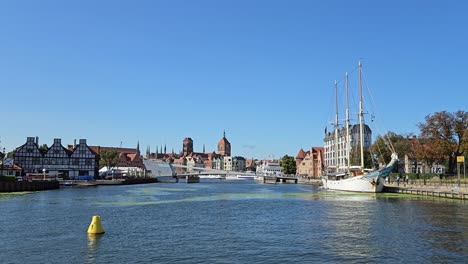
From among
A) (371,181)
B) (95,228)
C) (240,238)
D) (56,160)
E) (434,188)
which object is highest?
(56,160)

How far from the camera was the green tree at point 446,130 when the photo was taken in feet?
286

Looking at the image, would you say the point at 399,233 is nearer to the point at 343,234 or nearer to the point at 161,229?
the point at 343,234

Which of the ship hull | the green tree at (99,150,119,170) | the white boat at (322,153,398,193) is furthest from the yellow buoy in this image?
the green tree at (99,150,119,170)

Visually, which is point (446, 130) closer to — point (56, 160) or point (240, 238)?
point (240, 238)

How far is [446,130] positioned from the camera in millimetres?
88375

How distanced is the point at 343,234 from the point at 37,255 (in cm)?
2159

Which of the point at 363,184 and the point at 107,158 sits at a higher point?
the point at 107,158

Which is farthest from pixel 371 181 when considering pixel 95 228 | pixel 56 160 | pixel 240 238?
pixel 56 160

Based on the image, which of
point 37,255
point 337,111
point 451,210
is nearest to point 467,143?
point 451,210

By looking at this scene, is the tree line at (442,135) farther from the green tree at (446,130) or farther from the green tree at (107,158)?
the green tree at (107,158)

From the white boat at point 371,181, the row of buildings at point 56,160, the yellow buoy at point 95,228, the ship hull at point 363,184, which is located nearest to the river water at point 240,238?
the yellow buoy at point 95,228

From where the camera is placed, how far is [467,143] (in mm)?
79312

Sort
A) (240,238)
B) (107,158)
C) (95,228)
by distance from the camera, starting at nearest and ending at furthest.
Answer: (240,238) < (95,228) < (107,158)

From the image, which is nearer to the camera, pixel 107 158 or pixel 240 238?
pixel 240 238
